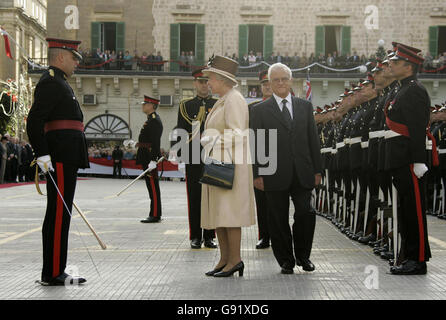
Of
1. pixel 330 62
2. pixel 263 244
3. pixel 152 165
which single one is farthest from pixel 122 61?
pixel 263 244

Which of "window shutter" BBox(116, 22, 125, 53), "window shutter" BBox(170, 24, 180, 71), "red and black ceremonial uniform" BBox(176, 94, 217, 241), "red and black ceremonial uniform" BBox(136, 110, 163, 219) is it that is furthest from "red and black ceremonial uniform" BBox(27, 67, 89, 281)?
"window shutter" BBox(116, 22, 125, 53)

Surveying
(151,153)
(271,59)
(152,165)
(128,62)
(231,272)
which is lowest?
(231,272)

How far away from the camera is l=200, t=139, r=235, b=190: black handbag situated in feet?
23.9

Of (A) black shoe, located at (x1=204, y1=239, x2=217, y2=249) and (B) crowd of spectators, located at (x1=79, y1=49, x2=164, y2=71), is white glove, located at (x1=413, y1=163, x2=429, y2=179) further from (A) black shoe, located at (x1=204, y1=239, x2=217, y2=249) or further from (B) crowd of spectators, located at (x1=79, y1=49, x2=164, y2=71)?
(B) crowd of spectators, located at (x1=79, y1=49, x2=164, y2=71)

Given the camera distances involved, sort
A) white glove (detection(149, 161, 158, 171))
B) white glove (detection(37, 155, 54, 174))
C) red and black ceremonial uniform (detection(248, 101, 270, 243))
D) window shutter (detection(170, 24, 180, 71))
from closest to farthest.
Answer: white glove (detection(37, 155, 54, 174)) < red and black ceremonial uniform (detection(248, 101, 270, 243)) < white glove (detection(149, 161, 158, 171)) < window shutter (detection(170, 24, 180, 71))

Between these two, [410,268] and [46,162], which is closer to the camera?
[46,162]

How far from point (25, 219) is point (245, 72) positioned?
28.0 meters

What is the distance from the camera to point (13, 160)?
1227 inches

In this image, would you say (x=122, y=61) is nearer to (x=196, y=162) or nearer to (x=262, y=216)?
(x=196, y=162)

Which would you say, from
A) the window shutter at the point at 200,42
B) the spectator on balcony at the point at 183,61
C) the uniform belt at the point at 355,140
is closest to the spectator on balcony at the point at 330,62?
the window shutter at the point at 200,42

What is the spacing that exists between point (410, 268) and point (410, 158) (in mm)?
1097

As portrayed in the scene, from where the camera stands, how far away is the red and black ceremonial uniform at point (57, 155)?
6887 mm
